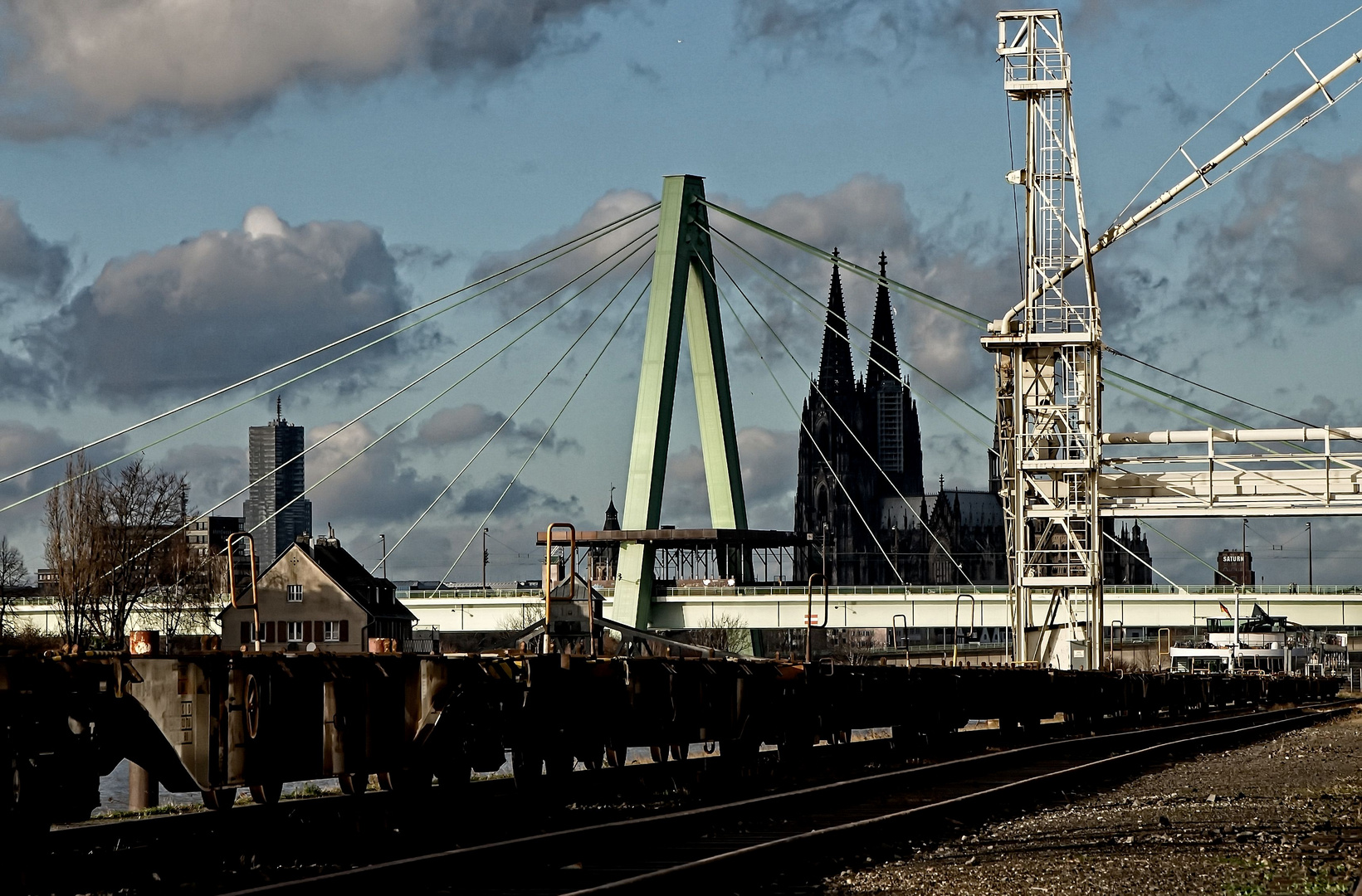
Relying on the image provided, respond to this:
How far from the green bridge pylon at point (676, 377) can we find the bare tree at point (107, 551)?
A: 73.5ft

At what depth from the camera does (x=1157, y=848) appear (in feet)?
47.9

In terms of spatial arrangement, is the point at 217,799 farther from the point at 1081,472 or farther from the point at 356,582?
the point at 356,582

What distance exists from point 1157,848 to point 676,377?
184ft

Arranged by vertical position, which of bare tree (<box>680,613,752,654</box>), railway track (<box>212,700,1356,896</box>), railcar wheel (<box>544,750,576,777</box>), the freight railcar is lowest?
bare tree (<box>680,613,752,654</box>)

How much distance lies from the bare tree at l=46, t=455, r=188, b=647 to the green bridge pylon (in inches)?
882

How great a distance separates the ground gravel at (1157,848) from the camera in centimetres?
1242

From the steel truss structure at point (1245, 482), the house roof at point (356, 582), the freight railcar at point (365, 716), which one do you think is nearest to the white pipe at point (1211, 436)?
the steel truss structure at point (1245, 482)

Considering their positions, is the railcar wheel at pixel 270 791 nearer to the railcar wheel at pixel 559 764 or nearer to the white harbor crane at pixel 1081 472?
the railcar wheel at pixel 559 764

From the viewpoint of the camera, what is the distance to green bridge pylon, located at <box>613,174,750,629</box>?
69.0m

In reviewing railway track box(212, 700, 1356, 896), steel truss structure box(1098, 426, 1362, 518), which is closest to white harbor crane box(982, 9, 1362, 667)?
steel truss structure box(1098, 426, 1362, 518)

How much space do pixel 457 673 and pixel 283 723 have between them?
2.20 m

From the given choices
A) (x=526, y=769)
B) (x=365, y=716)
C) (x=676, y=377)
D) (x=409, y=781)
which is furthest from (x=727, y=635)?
(x=365, y=716)

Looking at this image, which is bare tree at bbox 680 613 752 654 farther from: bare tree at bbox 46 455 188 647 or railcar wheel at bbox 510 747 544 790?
railcar wheel at bbox 510 747 544 790

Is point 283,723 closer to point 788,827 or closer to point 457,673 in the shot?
point 457,673
